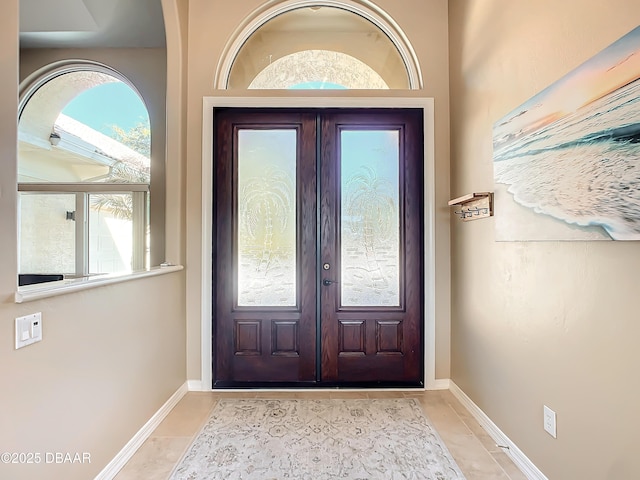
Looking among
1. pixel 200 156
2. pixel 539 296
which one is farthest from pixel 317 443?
pixel 200 156

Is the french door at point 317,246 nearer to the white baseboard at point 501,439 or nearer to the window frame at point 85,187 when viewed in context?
the white baseboard at point 501,439

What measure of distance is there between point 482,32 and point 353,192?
56.3 inches

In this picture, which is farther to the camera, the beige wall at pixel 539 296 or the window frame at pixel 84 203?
the window frame at pixel 84 203

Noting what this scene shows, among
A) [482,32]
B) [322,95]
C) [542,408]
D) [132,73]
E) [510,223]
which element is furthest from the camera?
[132,73]

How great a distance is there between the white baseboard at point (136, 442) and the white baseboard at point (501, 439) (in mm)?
2180

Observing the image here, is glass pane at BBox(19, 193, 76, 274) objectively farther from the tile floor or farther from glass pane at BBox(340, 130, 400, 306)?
glass pane at BBox(340, 130, 400, 306)

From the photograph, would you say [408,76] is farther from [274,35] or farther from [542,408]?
[542,408]

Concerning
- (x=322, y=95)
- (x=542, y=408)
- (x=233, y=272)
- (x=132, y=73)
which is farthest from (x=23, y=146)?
(x=542, y=408)

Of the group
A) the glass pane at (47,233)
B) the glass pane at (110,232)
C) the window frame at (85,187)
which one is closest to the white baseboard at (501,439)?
the window frame at (85,187)

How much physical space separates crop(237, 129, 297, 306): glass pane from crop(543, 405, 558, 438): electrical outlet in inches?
72.8

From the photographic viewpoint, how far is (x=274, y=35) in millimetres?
2893

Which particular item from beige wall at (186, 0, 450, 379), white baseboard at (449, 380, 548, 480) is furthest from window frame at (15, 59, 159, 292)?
white baseboard at (449, 380, 548, 480)

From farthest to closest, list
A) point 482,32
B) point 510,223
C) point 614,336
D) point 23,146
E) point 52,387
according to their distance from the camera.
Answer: point 23,146, point 482,32, point 510,223, point 52,387, point 614,336

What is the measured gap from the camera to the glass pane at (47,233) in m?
3.48
